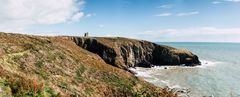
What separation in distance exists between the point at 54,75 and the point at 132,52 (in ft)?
330

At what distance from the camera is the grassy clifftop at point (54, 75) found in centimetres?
1908

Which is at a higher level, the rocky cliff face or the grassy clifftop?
the grassy clifftop

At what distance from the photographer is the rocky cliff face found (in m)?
111

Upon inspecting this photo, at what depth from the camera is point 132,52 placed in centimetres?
12462

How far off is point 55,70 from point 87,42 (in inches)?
3448

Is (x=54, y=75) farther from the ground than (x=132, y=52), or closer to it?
farther from the ground

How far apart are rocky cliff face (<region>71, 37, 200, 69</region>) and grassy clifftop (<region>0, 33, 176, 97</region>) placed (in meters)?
75.5

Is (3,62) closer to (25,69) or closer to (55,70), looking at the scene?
(25,69)

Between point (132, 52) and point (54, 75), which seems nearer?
point (54, 75)

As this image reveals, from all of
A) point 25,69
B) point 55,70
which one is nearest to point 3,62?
point 25,69

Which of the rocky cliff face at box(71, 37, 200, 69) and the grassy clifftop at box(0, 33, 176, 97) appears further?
the rocky cliff face at box(71, 37, 200, 69)

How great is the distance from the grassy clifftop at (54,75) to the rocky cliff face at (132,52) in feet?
248

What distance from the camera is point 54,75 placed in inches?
966

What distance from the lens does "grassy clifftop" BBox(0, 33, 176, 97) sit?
751 inches
